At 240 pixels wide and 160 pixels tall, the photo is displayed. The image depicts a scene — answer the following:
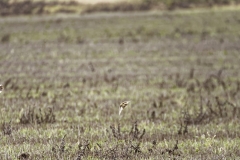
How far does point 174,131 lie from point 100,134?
1066 mm

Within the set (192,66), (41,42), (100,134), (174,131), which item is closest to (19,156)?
(100,134)

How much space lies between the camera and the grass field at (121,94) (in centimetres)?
704

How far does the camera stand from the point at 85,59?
17047 mm

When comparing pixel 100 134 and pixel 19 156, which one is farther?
pixel 100 134

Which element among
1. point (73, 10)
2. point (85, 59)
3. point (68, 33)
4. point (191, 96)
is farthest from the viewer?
point (73, 10)

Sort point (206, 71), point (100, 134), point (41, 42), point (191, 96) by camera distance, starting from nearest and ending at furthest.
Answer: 1. point (100, 134)
2. point (191, 96)
3. point (206, 71)
4. point (41, 42)

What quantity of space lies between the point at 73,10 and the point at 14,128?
3325 cm

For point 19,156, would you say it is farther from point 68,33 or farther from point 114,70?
point 68,33

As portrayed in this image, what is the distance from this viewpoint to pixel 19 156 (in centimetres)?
638

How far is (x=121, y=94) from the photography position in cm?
1148

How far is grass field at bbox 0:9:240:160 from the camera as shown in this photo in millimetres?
7039

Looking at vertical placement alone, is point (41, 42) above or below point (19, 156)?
below

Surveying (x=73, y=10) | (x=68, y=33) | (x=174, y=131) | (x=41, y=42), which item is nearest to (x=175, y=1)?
(x=73, y=10)

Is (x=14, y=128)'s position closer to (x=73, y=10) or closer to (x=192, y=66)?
(x=192, y=66)
